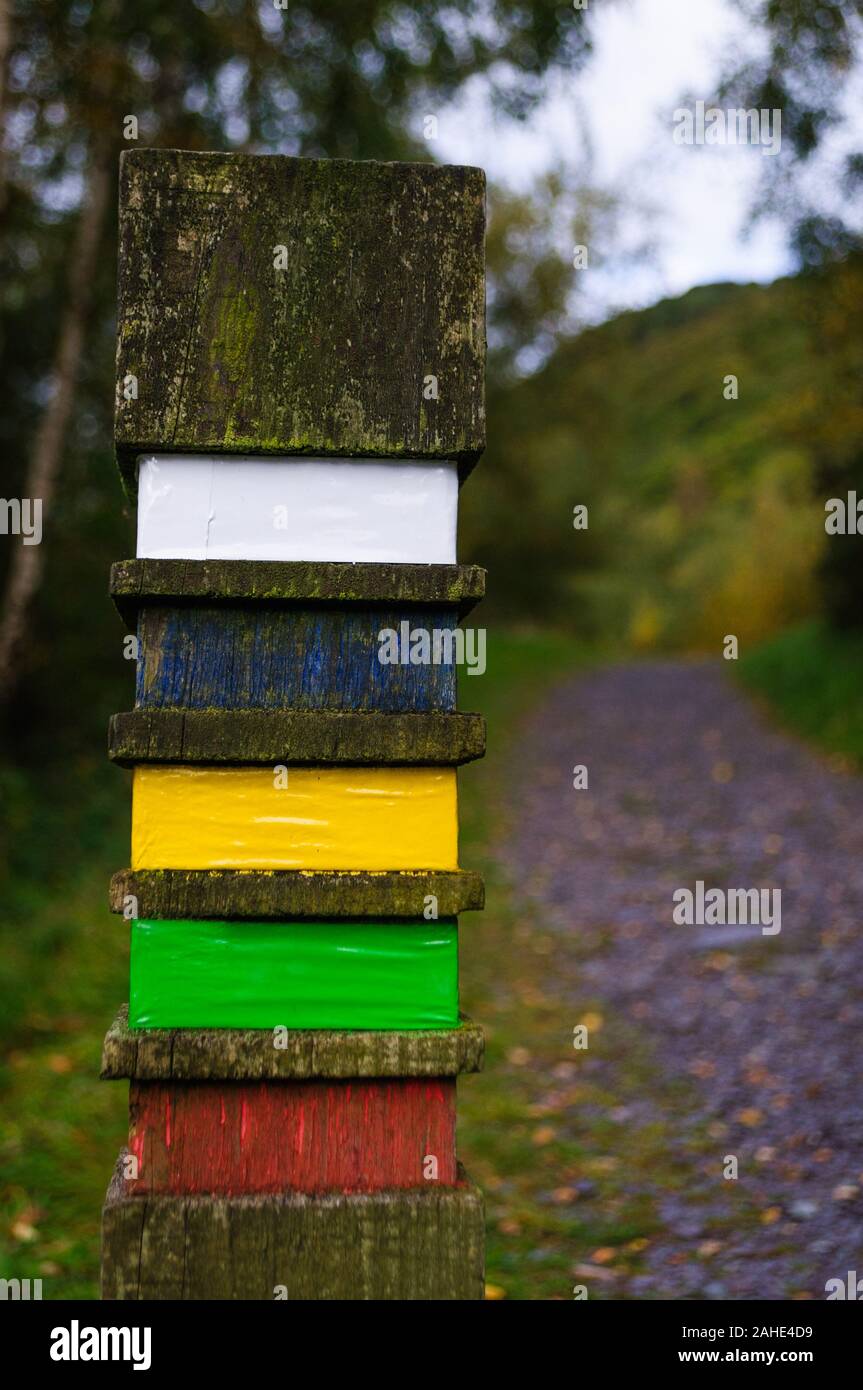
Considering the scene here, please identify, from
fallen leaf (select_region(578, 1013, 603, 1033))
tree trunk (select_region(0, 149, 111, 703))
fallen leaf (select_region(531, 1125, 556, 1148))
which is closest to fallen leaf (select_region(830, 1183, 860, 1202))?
fallen leaf (select_region(531, 1125, 556, 1148))

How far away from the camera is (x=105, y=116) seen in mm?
8047

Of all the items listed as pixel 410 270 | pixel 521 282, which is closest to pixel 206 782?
pixel 410 270

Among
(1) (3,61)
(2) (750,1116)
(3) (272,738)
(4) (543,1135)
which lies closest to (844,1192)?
(2) (750,1116)

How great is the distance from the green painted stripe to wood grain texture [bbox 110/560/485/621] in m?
0.49

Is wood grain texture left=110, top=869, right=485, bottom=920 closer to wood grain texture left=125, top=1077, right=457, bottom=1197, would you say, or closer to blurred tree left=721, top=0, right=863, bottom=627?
wood grain texture left=125, top=1077, right=457, bottom=1197

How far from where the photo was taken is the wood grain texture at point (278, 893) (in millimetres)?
1763

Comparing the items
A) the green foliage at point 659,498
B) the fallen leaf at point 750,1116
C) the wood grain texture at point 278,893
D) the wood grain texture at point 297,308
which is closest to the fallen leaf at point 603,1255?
the fallen leaf at point 750,1116

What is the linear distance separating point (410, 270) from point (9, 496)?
9.12m

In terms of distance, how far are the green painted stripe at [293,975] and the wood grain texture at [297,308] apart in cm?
72

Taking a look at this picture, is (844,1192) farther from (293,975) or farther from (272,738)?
(272,738)

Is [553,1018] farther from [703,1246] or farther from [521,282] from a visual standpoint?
[521,282]

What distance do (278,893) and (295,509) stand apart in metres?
0.58

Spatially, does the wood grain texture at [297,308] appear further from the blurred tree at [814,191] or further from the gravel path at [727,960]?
the blurred tree at [814,191]

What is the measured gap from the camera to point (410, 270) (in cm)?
186
